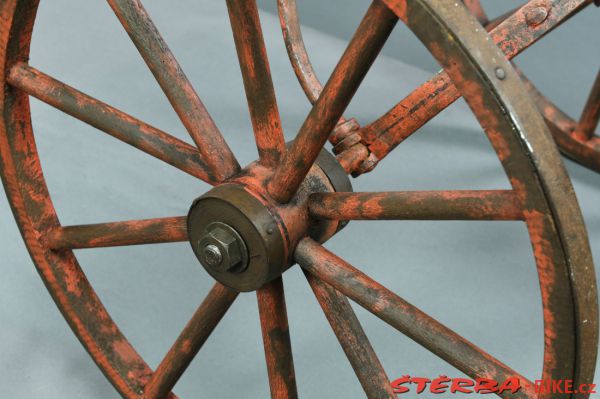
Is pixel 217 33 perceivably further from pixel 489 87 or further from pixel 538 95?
pixel 489 87

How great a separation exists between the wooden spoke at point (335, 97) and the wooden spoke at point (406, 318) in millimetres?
85

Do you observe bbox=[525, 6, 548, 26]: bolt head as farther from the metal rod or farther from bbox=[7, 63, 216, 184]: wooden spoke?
the metal rod

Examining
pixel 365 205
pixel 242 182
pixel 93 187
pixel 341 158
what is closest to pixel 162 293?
pixel 93 187

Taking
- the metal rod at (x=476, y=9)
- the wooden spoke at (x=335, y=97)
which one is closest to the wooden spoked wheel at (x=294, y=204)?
the wooden spoke at (x=335, y=97)

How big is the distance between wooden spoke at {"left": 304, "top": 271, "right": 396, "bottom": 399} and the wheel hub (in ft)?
0.24

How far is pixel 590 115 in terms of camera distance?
1797 millimetres

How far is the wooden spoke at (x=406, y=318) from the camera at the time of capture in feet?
2.79

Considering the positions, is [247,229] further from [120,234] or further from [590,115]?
[590,115]

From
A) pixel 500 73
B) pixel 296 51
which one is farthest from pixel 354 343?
pixel 296 51

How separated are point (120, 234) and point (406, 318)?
1.40 feet

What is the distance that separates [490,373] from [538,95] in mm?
1215

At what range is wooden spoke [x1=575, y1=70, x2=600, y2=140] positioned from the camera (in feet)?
5.79

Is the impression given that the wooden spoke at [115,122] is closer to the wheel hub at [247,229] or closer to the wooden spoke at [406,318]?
the wheel hub at [247,229]

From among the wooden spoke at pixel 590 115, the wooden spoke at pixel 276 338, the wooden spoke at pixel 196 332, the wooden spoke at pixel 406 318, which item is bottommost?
the wooden spoke at pixel 406 318
